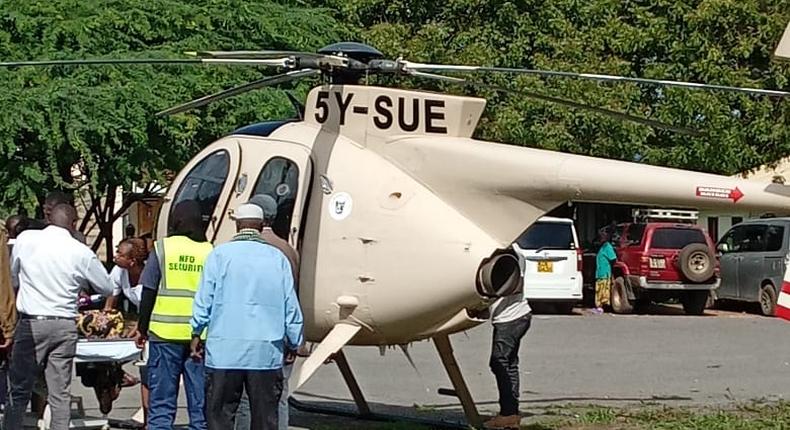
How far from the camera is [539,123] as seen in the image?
24.4 metres

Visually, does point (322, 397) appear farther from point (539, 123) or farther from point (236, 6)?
point (539, 123)

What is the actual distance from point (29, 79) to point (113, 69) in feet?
3.73

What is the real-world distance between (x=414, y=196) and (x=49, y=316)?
2.67 metres

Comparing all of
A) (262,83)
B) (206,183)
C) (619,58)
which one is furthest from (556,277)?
(262,83)

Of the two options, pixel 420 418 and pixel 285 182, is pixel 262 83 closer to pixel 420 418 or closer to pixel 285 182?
pixel 285 182

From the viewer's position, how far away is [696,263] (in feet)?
79.7

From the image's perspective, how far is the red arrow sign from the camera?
8.83 m

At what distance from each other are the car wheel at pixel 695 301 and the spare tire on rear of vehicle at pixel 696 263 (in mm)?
658

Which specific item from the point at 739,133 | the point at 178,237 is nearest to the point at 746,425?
the point at 178,237

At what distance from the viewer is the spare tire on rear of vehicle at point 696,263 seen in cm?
2422

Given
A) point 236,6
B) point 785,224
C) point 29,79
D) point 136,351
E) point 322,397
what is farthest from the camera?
point 785,224

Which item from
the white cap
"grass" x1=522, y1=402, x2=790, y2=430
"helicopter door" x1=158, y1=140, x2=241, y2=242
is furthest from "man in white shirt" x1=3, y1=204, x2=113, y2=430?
"grass" x1=522, y1=402, x2=790, y2=430

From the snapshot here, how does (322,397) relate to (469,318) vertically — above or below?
below

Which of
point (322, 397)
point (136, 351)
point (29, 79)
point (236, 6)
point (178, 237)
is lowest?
point (322, 397)
